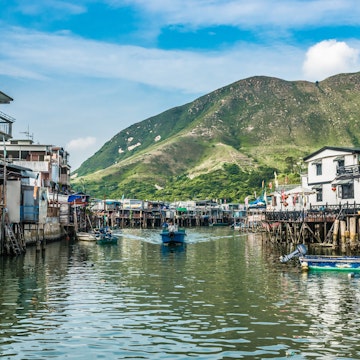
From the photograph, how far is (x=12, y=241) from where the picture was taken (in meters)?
52.0

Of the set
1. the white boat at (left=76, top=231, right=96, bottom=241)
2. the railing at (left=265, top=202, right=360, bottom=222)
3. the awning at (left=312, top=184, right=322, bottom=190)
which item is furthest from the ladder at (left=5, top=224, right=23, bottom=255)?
the awning at (left=312, top=184, right=322, bottom=190)

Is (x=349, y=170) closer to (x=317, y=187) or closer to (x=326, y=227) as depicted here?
(x=326, y=227)

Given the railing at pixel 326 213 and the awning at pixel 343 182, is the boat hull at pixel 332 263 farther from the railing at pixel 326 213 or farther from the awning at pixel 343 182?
the awning at pixel 343 182

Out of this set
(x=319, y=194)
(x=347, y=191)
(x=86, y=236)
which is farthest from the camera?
(x=86, y=236)

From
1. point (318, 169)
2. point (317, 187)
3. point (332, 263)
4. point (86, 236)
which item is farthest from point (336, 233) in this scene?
point (86, 236)

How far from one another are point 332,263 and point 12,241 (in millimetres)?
32114

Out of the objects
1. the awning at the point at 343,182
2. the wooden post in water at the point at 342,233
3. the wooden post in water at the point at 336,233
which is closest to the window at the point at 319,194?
the awning at the point at 343,182

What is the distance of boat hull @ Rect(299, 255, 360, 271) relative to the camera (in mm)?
41156

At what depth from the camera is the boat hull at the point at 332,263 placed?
41156 mm

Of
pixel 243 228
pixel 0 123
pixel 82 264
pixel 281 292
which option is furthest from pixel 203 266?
pixel 243 228

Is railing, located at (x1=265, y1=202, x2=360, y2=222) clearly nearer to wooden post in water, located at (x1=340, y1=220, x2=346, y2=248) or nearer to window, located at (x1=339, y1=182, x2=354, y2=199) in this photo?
wooden post in water, located at (x1=340, y1=220, x2=346, y2=248)

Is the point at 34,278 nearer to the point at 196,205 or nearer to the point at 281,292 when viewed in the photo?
the point at 281,292

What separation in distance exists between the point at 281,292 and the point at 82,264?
23.8 metres

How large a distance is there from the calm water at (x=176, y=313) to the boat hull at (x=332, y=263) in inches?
51.9
